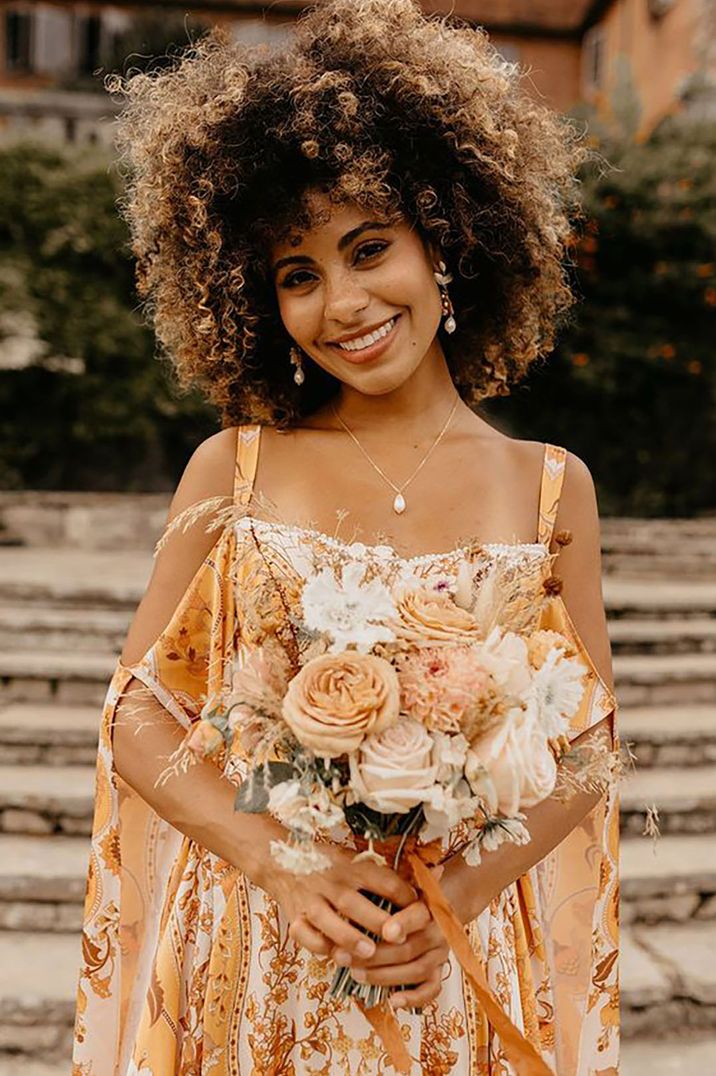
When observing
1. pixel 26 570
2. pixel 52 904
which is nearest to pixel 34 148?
pixel 26 570

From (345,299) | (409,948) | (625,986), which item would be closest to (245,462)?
(345,299)

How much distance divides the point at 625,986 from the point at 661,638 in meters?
2.12

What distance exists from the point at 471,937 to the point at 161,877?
57 cm

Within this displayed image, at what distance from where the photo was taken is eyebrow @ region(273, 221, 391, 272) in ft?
4.92

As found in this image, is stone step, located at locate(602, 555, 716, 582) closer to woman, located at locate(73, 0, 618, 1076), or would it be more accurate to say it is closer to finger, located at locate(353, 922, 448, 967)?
woman, located at locate(73, 0, 618, 1076)

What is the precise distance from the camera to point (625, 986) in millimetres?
2842

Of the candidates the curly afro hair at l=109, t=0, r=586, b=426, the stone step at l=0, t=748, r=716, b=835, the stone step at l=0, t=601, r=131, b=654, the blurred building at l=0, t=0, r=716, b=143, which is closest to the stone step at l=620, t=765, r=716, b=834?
the stone step at l=0, t=748, r=716, b=835

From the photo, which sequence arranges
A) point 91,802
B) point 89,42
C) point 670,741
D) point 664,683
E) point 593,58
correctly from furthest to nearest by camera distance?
point 89,42, point 593,58, point 664,683, point 670,741, point 91,802

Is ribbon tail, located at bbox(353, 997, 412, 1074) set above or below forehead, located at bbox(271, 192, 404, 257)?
below

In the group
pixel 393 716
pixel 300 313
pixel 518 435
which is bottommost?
pixel 393 716

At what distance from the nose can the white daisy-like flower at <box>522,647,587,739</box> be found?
63cm

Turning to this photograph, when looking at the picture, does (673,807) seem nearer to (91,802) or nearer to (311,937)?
(91,802)

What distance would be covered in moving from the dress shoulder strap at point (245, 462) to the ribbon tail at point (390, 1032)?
2.44 feet

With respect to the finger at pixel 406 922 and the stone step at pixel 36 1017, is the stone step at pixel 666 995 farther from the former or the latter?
the finger at pixel 406 922
